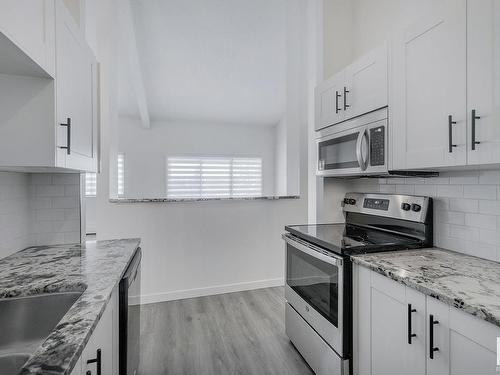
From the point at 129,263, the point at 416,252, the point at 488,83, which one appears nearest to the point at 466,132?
the point at 488,83

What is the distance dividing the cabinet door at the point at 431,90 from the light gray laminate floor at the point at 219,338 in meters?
1.49

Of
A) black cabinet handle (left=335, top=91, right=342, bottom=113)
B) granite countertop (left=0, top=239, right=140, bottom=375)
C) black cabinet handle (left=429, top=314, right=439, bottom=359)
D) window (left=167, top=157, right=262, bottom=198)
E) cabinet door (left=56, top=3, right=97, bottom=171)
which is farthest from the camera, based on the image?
window (left=167, top=157, right=262, bottom=198)

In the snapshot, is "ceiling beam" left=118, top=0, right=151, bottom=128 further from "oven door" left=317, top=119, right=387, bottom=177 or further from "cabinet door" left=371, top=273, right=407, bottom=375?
"cabinet door" left=371, top=273, right=407, bottom=375

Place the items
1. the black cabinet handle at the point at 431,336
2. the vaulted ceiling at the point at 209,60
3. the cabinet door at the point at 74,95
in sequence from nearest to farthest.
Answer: the black cabinet handle at the point at 431,336
the cabinet door at the point at 74,95
the vaulted ceiling at the point at 209,60

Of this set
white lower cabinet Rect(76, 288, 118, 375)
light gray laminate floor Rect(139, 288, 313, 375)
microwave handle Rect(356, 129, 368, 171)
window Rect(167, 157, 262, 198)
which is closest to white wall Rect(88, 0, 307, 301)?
light gray laminate floor Rect(139, 288, 313, 375)

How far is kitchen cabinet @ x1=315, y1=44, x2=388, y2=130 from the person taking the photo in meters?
1.66

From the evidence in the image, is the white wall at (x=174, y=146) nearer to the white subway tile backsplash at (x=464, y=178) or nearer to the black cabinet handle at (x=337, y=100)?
the black cabinet handle at (x=337, y=100)

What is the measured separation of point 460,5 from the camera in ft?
3.98

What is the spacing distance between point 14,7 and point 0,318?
1.06 meters

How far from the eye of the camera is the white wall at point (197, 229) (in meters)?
2.52

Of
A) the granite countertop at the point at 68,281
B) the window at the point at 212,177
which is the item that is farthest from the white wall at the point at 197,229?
the window at the point at 212,177

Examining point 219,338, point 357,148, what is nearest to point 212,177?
point 219,338

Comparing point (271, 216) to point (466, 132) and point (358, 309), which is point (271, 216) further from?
point (466, 132)

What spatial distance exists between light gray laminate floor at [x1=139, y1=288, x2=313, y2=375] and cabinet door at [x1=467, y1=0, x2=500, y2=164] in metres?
1.59
